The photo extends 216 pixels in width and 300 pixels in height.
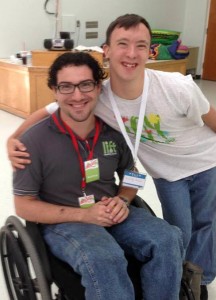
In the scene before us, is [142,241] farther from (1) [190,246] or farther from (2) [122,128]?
(1) [190,246]

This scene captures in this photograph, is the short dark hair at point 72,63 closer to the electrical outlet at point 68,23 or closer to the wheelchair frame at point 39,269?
the wheelchair frame at point 39,269

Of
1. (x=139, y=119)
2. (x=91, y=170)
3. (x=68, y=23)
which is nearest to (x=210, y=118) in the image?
(x=139, y=119)

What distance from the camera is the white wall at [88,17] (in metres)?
4.91

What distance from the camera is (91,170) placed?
4.31ft

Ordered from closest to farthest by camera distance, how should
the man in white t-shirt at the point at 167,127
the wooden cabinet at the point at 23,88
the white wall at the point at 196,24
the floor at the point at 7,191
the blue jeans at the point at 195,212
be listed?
the man in white t-shirt at the point at 167,127
the blue jeans at the point at 195,212
the floor at the point at 7,191
the wooden cabinet at the point at 23,88
the white wall at the point at 196,24

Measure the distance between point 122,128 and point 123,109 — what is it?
3.1 inches

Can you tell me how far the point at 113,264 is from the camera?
109cm

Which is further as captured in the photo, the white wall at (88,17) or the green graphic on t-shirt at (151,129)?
the white wall at (88,17)

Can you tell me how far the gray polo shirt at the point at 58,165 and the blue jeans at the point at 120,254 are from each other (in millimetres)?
130

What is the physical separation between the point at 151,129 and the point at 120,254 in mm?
527

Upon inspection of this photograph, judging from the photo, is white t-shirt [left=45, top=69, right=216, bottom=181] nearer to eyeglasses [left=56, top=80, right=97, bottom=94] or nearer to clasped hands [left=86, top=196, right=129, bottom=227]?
eyeglasses [left=56, top=80, right=97, bottom=94]

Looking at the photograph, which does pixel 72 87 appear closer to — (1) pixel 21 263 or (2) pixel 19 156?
(2) pixel 19 156

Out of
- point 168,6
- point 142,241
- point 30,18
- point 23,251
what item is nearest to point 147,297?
point 142,241

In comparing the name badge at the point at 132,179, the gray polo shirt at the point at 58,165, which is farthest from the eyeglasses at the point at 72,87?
the name badge at the point at 132,179
